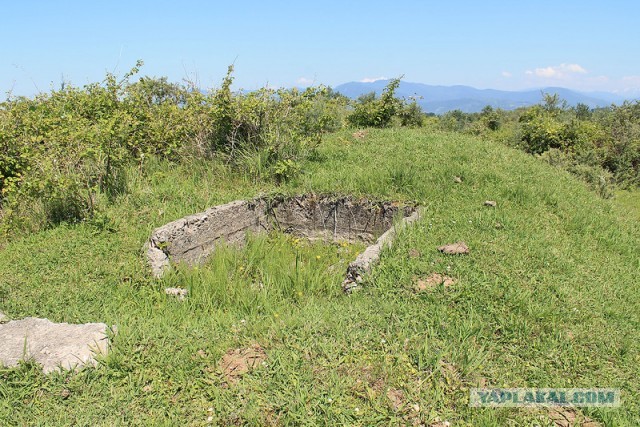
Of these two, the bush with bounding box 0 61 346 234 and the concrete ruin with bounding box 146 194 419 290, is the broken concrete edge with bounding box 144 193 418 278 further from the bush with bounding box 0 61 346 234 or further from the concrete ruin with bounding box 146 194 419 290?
the bush with bounding box 0 61 346 234

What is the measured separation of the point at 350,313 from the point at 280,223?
3317mm

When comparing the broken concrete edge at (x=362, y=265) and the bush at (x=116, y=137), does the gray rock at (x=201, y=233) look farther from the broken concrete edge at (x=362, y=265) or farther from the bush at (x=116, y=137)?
the broken concrete edge at (x=362, y=265)

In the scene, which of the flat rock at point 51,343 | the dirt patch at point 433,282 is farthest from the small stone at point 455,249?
the flat rock at point 51,343

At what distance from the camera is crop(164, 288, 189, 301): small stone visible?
14.4ft

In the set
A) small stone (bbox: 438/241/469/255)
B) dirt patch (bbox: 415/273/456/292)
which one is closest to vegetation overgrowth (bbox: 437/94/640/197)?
small stone (bbox: 438/241/469/255)

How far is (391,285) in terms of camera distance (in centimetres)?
416

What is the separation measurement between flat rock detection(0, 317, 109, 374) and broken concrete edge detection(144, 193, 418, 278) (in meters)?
1.69

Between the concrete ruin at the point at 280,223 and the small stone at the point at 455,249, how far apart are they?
674mm

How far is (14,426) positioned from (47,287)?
1869 mm

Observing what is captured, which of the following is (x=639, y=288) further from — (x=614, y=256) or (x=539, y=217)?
(x=539, y=217)

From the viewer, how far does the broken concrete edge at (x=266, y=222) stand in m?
5.37

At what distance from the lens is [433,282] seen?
4102 millimetres

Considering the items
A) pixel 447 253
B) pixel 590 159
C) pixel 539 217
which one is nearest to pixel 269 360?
pixel 447 253

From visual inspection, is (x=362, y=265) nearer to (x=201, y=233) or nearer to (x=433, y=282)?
(x=433, y=282)
